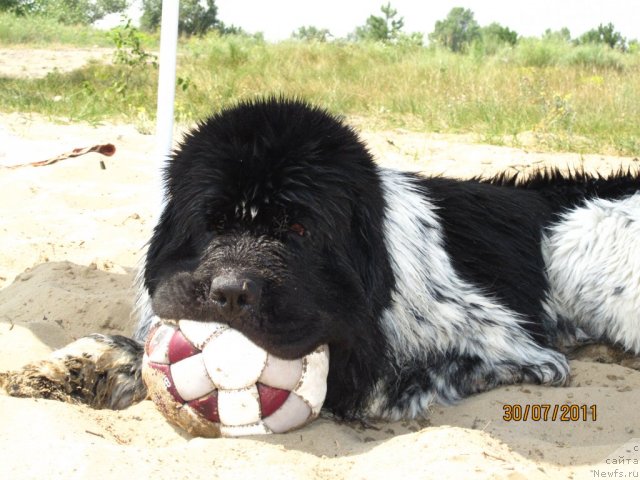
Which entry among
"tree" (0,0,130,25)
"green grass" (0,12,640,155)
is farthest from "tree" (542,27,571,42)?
"tree" (0,0,130,25)

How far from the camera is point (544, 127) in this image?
8.74 m

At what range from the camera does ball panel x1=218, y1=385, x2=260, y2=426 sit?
10.0 ft

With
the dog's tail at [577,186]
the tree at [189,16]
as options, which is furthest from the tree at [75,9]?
the dog's tail at [577,186]

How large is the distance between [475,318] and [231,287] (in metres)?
1.44

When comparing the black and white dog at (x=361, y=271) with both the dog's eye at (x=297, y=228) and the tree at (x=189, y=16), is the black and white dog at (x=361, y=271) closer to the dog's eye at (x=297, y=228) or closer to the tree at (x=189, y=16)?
the dog's eye at (x=297, y=228)

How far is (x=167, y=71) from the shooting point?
4762 millimetres

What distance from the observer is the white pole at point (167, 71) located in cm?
461

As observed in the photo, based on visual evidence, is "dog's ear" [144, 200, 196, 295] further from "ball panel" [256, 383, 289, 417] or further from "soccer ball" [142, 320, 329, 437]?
"ball panel" [256, 383, 289, 417]

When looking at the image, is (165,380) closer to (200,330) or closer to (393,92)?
(200,330)

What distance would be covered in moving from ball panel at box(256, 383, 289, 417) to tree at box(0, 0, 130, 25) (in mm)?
25213

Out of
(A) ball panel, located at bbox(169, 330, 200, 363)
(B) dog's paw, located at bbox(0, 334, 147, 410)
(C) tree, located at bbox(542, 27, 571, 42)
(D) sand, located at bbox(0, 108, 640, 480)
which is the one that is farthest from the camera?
(C) tree, located at bbox(542, 27, 571, 42)

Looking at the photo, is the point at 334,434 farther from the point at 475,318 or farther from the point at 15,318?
the point at 15,318

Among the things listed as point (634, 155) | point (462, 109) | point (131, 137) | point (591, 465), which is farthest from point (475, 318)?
point (462, 109)

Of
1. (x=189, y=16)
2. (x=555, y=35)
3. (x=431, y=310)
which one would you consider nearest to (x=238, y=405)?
(x=431, y=310)
